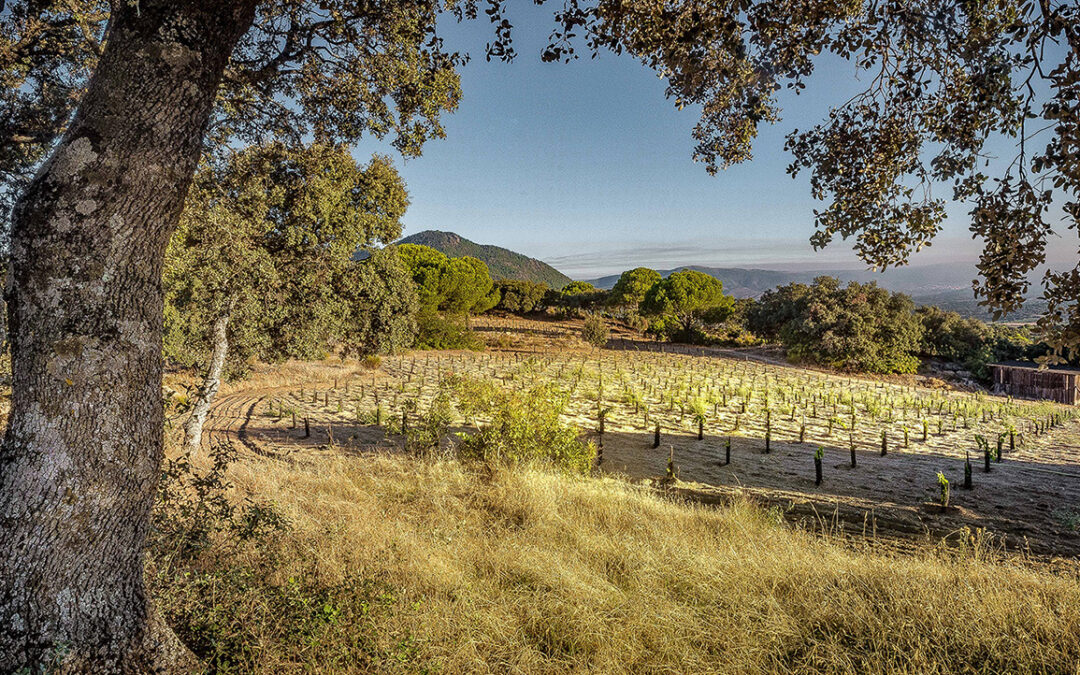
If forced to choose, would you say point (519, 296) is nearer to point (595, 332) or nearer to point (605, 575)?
point (595, 332)

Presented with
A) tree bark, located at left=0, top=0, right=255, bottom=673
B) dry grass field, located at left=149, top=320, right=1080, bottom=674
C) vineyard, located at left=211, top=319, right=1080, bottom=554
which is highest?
tree bark, located at left=0, top=0, right=255, bottom=673

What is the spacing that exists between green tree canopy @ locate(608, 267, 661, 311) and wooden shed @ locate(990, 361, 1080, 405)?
96.5 feet

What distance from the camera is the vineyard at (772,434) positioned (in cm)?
791

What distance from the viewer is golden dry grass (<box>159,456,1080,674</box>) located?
264 centimetres

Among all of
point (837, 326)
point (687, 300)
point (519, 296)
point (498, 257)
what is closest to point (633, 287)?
point (687, 300)

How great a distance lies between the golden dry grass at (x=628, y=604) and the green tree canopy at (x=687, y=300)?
42.0 m

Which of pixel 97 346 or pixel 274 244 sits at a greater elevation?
pixel 274 244

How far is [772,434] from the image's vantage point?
45.8ft

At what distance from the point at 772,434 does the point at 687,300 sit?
32.2 m

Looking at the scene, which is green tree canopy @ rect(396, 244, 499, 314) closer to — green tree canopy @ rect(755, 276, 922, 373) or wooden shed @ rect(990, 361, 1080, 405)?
green tree canopy @ rect(755, 276, 922, 373)

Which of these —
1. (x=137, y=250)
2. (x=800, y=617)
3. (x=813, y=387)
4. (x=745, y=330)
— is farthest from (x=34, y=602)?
(x=745, y=330)

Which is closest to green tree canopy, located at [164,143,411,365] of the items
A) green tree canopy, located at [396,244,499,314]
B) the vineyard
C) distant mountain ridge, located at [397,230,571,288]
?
the vineyard

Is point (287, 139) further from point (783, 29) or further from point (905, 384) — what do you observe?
point (905, 384)

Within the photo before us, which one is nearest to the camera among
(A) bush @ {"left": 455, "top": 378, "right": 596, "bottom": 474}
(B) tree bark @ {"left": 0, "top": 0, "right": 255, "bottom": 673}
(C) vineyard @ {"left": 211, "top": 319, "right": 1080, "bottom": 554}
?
(B) tree bark @ {"left": 0, "top": 0, "right": 255, "bottom": 673}
